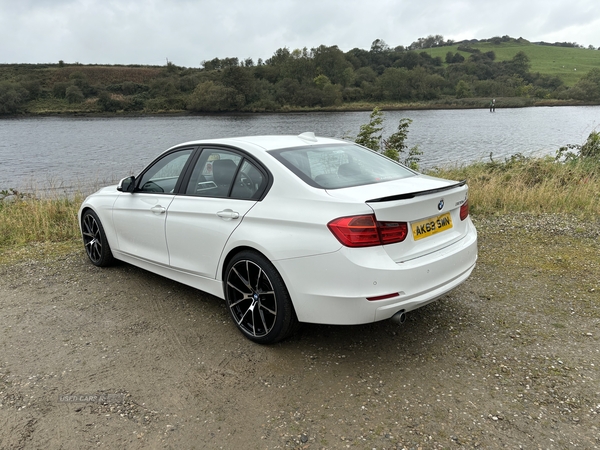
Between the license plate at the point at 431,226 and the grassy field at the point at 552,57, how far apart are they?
10670cm

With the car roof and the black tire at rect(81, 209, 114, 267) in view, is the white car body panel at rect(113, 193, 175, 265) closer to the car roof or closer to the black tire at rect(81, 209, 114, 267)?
the black tire at rect(81, 209, 114, 267)

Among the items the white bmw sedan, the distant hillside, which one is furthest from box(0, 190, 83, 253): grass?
the distant hillside

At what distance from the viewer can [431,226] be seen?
3.13m

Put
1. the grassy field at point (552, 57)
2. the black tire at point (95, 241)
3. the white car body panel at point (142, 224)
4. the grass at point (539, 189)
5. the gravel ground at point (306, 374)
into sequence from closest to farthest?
the gravel ground at point (306, 374)
the white car body panel at point (142, 224)
the black tire at point (95, 241)
the grass at point (539, 189)
the grassy field at point (552, 57)

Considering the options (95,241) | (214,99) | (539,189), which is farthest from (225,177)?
(214,99)

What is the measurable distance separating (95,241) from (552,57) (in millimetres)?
144311

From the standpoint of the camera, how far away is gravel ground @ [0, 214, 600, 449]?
2.48m

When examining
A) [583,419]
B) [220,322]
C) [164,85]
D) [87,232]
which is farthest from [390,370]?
[164,85]

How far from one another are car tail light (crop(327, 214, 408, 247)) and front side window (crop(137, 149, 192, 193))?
6.53ft

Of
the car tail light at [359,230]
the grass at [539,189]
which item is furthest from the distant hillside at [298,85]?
the car tail light at [359,230]

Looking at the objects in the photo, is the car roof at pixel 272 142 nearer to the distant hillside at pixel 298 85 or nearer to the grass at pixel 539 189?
the grass at pixel 539 189

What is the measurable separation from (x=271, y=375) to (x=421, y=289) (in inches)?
45.7

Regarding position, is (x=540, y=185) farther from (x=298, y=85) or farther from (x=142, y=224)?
(x=298, y=85)

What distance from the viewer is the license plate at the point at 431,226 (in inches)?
118
